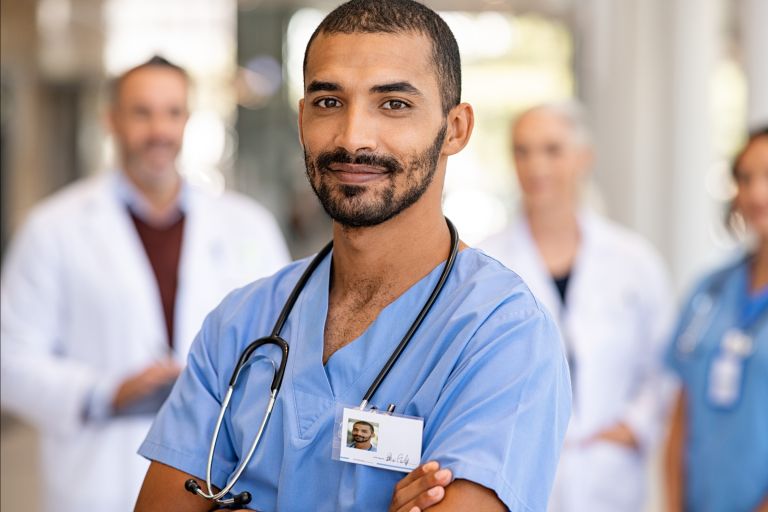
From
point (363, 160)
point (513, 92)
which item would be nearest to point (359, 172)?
point (363, 160)

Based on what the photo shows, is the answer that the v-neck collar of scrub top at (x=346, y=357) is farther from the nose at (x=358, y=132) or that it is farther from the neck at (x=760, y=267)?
the neck at (x=760, y=267)

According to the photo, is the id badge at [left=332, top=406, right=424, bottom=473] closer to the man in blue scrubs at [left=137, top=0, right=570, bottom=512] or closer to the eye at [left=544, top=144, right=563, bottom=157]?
the man in blue scrubs at [left=137, top=0, right=570, bottom=512]

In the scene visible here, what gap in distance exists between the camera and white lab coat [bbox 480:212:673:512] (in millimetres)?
2865

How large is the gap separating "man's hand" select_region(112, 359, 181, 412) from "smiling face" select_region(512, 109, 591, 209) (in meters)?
1.15

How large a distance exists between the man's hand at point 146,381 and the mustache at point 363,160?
3.78ft

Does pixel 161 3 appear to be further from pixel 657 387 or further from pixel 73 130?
pixel 657 387

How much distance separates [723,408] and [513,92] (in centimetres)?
388

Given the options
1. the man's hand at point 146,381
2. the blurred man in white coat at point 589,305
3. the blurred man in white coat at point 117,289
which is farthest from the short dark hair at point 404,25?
the blurred man in white coat at point 589,305

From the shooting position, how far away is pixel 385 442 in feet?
4.06

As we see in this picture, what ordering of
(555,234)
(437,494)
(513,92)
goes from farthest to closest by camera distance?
(513,92) < (555,234) < (437,494)

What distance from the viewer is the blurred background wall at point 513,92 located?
588cm

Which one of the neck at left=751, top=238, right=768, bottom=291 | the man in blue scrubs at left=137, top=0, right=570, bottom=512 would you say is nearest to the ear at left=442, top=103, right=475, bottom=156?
the man in blue scrubs at left=137, top=0, right=570, bottom=512

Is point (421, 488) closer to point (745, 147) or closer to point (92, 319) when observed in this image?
point (92, 319)

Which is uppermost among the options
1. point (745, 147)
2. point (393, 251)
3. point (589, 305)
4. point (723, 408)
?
point (745, 147)
